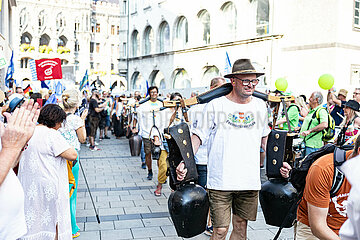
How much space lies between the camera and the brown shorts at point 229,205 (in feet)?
11.7

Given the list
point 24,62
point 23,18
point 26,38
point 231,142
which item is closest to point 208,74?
point 231,142

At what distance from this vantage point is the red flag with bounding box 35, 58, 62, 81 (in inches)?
360

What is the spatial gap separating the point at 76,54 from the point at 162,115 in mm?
67409

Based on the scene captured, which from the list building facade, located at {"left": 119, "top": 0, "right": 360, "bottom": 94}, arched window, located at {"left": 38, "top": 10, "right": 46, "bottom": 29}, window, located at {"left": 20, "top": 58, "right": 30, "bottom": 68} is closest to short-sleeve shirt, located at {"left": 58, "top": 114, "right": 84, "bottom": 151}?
building facade, located at {"left": 119, "top": 0, "right": 360, "bottom": 94}

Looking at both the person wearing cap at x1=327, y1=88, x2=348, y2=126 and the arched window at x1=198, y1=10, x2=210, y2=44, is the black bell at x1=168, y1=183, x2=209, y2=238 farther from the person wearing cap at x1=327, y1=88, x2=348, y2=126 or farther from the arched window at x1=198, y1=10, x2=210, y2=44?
the arched window at x1=198, y1=10, x2=210, y2=44

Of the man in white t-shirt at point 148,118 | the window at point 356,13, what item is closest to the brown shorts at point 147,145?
the man in white t-shirt at point 148,118

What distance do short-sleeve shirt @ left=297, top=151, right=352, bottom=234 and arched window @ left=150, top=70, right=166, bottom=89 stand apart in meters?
27.2

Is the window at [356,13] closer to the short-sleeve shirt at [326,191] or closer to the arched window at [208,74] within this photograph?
the arched window at [208,74]

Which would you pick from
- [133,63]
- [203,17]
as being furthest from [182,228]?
[133,63]

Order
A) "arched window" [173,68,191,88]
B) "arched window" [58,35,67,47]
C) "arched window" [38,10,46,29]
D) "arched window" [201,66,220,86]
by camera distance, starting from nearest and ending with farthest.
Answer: "arched window" [201,66,220,86] < "arched window" [173,68,191,88] < "arched window" [38,10,46,29] < "arched window" [58,35,67,47]

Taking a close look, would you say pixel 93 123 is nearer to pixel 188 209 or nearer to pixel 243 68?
pixel 243 68

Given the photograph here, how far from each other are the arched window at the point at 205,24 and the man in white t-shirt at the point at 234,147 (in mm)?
20787

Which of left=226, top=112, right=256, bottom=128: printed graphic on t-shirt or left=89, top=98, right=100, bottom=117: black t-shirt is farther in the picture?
left=89, top=98, right=100, bottom=117: black t-shirt

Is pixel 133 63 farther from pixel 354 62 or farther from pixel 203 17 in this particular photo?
pixel 354 62
